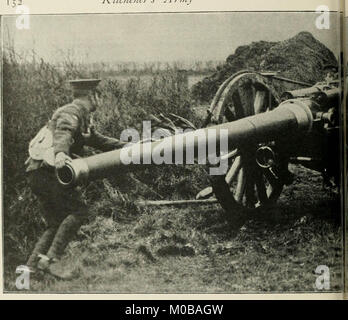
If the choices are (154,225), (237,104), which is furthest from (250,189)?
(154,225)

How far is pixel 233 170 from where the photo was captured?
4.19 meters

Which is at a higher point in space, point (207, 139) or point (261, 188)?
point (207, 139)

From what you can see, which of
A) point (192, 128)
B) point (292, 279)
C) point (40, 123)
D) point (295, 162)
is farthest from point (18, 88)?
point (292, 279)

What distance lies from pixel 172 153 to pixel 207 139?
9.6 inches

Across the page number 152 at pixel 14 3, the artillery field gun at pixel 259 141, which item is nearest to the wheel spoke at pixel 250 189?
the artillery field gun at pixel 259 141

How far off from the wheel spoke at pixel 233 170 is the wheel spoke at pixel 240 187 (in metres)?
0.03

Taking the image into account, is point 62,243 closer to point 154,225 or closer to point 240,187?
point 154,225

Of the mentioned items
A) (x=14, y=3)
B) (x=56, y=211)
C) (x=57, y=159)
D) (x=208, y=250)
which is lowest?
(x=208, y=250)

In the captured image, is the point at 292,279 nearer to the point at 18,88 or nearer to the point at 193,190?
the point at 193,190

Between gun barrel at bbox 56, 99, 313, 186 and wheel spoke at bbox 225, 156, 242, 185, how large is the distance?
10 centimetres
